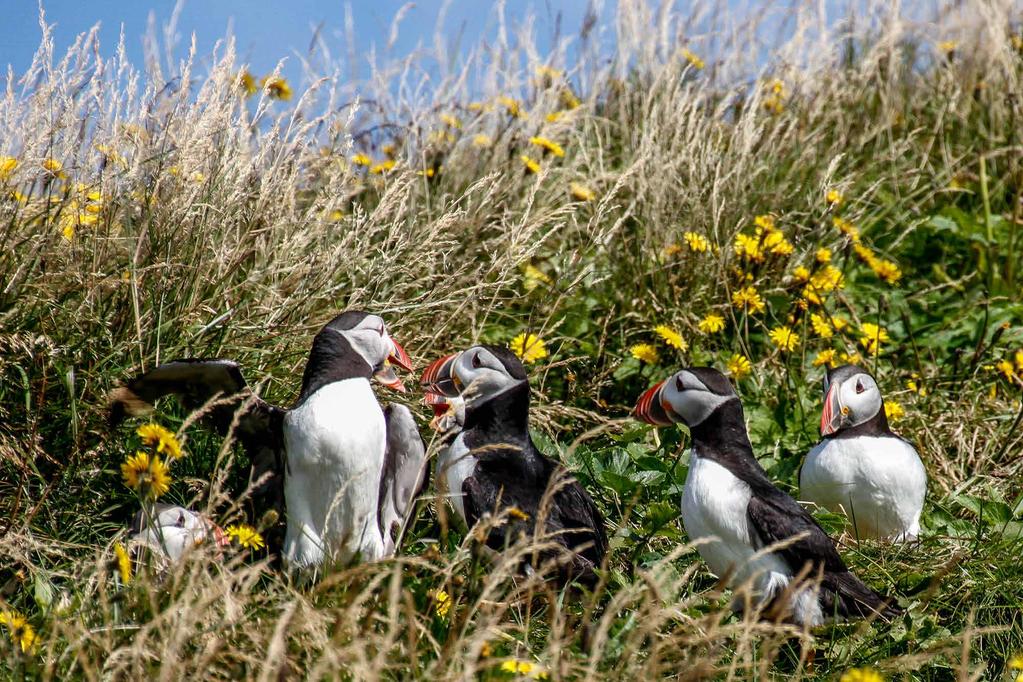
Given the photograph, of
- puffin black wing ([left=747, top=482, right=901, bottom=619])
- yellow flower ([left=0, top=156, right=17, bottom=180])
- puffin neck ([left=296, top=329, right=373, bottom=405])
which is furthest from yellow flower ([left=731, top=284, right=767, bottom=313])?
yellow flower ([left=0, top=156, right=17, bottom=180])

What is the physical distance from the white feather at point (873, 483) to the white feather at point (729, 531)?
26.5 inches

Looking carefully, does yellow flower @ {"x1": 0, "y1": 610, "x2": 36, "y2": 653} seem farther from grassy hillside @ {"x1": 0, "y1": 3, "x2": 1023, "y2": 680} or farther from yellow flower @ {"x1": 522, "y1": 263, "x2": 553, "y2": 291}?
yellow flower @ {"x1": 522, "y1": 263, "x2": 553, "y2": 291}

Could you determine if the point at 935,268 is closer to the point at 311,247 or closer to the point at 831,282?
the point at 831,282

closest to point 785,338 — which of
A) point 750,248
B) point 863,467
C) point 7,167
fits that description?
point 750,248

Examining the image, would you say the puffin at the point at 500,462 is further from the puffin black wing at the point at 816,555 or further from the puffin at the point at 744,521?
the puffin black wing at the point at 816,555

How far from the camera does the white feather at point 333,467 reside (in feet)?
11.1

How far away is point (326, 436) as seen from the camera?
133 inches

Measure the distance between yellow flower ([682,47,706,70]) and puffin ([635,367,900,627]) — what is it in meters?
3.98

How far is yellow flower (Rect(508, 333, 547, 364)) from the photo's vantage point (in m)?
4.65

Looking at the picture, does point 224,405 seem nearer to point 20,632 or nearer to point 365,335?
point 365,335

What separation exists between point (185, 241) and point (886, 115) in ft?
14.9

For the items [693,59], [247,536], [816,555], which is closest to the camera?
[247,536]

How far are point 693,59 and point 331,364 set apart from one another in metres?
4.52

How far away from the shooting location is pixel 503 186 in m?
5.89
